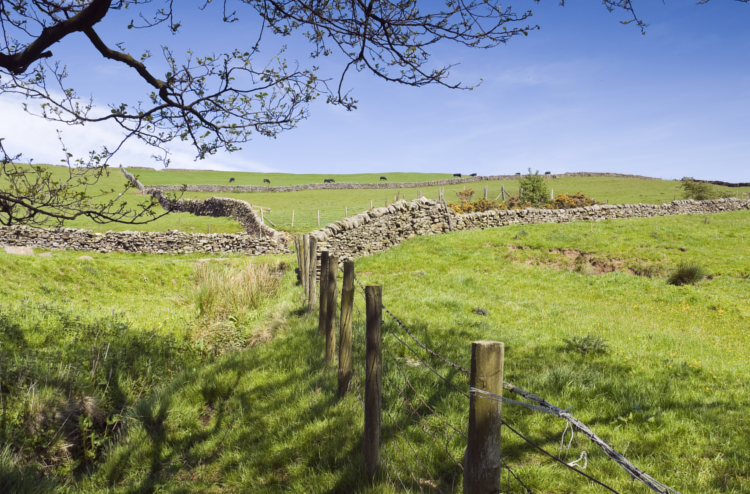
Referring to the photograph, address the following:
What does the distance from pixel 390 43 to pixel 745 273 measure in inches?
552

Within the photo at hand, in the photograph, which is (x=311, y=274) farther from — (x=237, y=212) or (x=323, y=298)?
(x=237, y=212)

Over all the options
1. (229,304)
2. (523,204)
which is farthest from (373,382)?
(523,204)

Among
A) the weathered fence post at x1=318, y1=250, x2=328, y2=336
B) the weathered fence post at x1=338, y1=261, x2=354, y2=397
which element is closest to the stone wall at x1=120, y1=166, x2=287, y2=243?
the weathered fence post at x1=318, y1=250, x2=328, y2=336

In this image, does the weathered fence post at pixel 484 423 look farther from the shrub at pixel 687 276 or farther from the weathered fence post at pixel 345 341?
the shrub at pixel 687 276

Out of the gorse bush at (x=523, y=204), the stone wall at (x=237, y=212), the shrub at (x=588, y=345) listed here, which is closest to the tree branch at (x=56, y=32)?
the shrub at (x=588, y=345)

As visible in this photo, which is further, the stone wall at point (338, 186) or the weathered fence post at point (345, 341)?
the stone wall at point (338, 186)

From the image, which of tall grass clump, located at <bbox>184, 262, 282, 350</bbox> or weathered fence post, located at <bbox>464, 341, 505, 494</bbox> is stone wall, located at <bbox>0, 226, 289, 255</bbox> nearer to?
tall grass clump, located at <bbox>184, 262, 282, 350</bbox>

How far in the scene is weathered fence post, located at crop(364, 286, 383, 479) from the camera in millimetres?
3340

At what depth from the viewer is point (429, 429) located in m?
3.99

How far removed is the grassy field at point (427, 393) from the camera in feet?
11.7

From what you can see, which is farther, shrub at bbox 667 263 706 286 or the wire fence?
shrub at bbox 667 263 706 286

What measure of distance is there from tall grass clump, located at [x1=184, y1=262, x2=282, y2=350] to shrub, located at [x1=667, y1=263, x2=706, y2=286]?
1141 cm

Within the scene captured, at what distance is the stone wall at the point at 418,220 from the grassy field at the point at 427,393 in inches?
138

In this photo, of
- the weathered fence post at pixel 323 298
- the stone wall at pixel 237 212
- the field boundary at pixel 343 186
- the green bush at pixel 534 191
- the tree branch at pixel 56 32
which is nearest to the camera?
the tree branch at pixel 56 32
